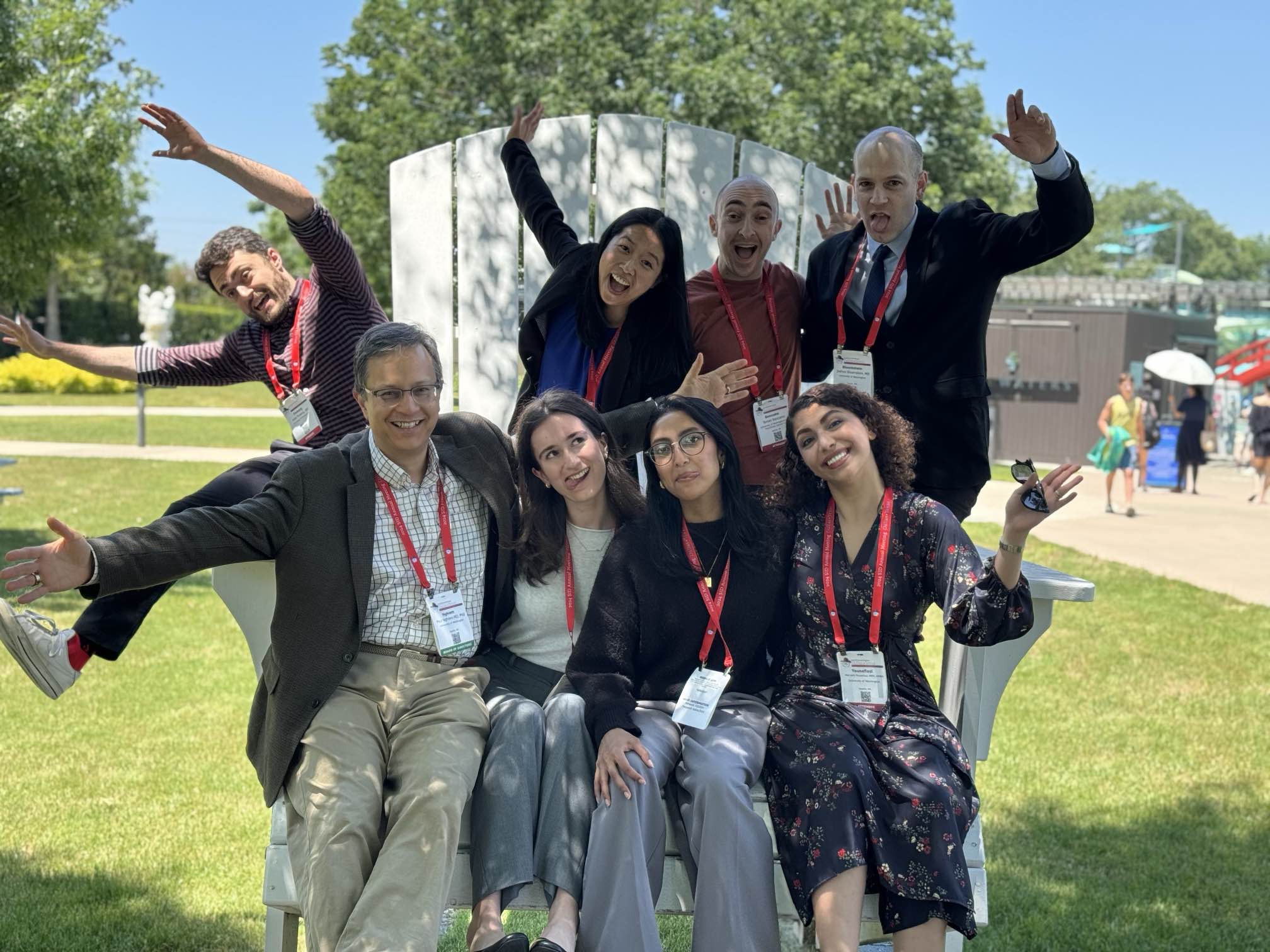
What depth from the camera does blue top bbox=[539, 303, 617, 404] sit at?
3.56 meters

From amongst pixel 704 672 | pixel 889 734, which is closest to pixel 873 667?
pixel 889 734

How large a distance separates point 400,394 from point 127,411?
79.5ft

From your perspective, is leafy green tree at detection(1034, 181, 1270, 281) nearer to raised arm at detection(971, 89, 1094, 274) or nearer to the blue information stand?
the blue information stand

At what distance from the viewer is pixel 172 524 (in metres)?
2.55

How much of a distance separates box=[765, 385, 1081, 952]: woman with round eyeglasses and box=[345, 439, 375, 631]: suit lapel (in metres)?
0.94

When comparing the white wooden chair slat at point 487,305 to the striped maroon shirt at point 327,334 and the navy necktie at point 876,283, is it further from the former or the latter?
the navy necktie at point 876,283

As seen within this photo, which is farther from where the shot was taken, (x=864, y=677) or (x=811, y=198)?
(x=811, y=198)

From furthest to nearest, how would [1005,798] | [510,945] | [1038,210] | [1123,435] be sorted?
1. [1123,435]
2. [1005,798]
3. [1038,210]
4. [510,945]

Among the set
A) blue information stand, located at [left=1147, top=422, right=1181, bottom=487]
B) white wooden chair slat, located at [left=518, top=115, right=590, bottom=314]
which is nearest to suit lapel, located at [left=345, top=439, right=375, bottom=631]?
white wooden chair slat, located at [left=518, top=115, right=590, bottom=314]

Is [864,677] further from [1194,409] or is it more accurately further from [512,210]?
[1194,409]

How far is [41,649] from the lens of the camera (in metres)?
3.05

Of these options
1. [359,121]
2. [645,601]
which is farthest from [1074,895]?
[359,121]

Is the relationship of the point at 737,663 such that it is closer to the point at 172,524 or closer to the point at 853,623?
the point at 853,623

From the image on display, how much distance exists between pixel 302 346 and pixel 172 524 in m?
1.07
